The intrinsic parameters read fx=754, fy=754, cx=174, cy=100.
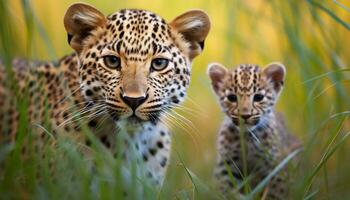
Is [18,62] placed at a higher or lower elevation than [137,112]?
higher

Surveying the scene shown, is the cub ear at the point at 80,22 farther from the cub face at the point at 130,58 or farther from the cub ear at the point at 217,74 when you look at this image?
the cub ear at the point at 217,74

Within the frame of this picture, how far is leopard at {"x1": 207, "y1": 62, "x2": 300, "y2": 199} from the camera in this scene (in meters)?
7.78

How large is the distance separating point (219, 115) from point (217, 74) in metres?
3.57

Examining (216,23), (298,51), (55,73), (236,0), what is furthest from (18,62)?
(216,23)

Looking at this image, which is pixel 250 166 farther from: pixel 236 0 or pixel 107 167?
pixel 107 167

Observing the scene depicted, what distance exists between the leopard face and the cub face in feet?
3.26

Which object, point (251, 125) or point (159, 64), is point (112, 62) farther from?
point (251, 125)

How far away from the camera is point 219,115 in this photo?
11773 mm

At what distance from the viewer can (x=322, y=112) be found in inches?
330

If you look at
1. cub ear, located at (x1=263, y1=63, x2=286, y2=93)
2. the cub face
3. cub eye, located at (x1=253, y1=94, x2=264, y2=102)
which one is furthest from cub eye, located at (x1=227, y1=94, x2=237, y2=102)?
the cub face

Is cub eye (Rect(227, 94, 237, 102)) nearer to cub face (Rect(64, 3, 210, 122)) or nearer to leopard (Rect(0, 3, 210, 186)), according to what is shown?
leopard (Rect(0, 3, 210, 186))

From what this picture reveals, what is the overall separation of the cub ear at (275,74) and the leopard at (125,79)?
1.20 metres

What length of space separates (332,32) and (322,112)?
3.41ft

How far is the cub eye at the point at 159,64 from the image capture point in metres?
6.63
